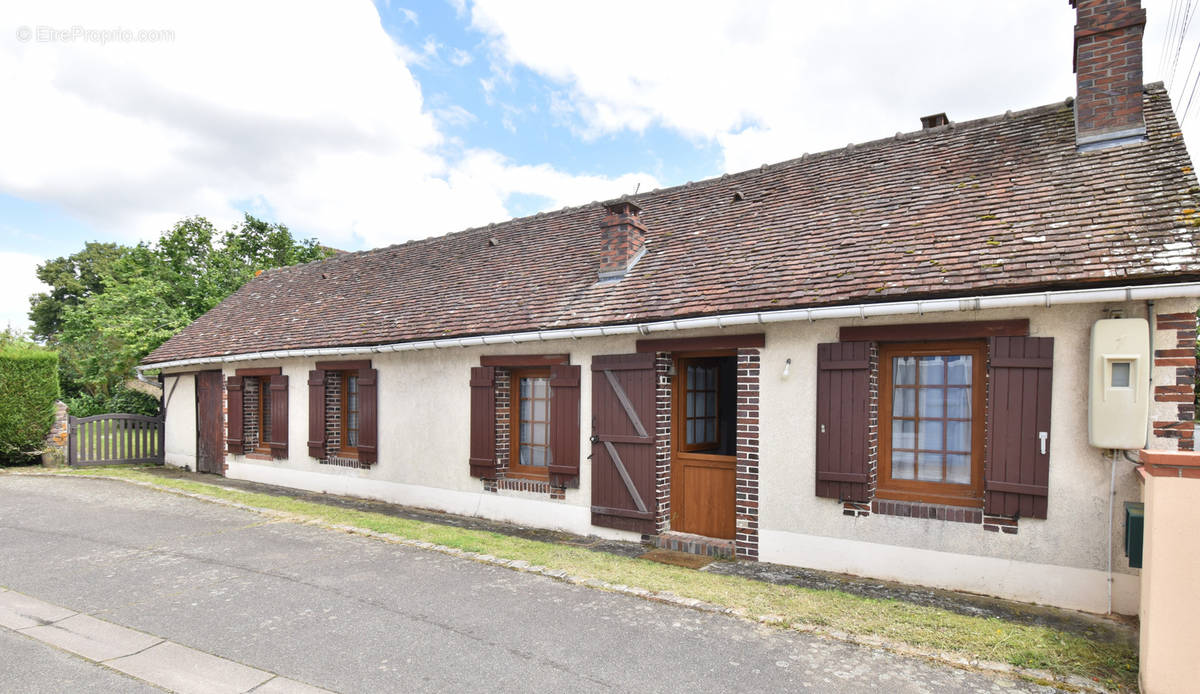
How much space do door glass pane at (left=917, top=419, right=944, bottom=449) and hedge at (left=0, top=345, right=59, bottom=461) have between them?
1698cm

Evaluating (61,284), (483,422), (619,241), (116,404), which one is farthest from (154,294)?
(61,284)

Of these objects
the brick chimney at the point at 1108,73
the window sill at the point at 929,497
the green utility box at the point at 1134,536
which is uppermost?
the brick chimney at the point at 1108,73

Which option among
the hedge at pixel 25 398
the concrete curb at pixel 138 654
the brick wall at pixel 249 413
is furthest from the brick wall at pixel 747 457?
the hedge at pixel 25 398

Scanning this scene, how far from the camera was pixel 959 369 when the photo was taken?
5.78m

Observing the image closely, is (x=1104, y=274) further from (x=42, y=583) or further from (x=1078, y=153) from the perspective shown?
(x=42, y=583)

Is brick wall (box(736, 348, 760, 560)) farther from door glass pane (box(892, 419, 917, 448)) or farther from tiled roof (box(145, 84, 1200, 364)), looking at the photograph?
door glass pane (box(892, 419, 917, 448))

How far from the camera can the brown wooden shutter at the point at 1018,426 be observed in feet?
17.0

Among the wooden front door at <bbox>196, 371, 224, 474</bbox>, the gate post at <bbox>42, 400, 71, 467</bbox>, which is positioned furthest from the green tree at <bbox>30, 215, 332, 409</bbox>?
the wooden front door at <bbox>196, 371, 224, 474</bbox>

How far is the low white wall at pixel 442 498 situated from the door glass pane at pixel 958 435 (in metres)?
3.53

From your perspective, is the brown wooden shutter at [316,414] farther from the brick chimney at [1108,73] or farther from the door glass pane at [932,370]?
the brick chimney at [1108,73]

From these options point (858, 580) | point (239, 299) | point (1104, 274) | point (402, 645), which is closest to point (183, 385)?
point (239, 299)

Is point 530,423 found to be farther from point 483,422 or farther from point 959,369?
point 959,369

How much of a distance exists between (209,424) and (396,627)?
11277 millimetres

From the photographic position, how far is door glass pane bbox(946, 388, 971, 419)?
5.73 metres
